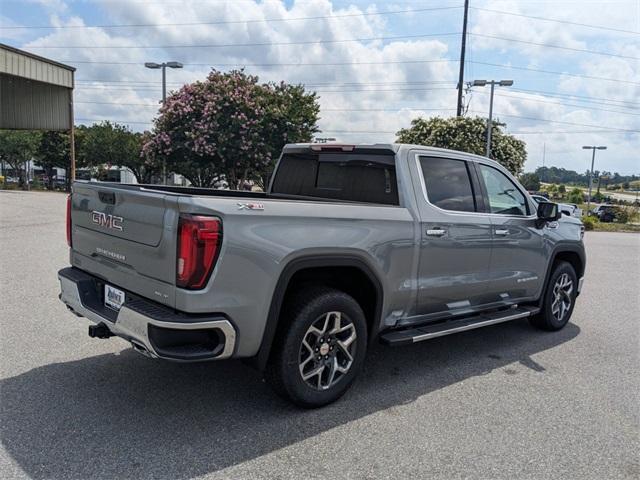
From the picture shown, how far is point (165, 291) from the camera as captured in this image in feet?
10.8

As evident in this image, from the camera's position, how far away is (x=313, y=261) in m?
3.64

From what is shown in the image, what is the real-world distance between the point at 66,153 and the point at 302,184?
161 ft

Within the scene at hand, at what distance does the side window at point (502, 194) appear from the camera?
207 inches

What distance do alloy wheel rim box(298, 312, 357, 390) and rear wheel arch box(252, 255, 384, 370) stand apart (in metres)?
0.27

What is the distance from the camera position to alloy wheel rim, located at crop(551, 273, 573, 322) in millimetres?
6141

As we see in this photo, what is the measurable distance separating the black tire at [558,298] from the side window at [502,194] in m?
0.96

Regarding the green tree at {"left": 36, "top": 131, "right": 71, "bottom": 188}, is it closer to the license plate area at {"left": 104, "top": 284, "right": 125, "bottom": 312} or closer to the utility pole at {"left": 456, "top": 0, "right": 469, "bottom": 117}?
the utility pole at {"left": 456, "top": 0, "right": 469, "bottom": 117}

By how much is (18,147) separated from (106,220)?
155 ft

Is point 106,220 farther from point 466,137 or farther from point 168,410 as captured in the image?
point 466,137

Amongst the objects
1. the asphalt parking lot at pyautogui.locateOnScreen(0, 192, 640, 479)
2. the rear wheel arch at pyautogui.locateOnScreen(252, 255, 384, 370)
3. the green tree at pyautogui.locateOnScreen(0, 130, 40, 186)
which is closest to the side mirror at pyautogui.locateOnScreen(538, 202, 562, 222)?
the asphalt parking lot at pyautogui.locateOnScreen(0, 192, 640, 479)

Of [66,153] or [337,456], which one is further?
[66,153]

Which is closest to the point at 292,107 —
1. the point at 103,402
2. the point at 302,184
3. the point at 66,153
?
the point at 302,184

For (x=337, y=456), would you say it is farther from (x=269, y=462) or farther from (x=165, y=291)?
(x=165, y=291)

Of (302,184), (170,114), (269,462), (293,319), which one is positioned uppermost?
(170,114)
